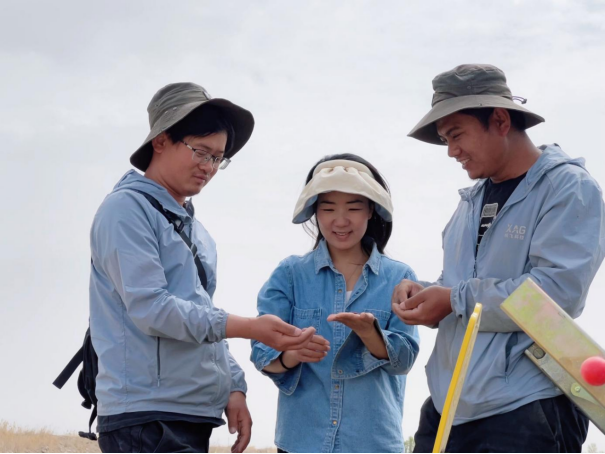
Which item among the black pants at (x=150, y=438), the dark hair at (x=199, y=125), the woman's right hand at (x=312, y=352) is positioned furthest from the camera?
the dark hair at (x=199, y=125)

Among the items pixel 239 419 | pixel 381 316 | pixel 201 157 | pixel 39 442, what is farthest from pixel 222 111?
pixel 39 442

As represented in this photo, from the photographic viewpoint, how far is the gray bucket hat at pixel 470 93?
4.36 m

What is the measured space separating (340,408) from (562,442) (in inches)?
49.3

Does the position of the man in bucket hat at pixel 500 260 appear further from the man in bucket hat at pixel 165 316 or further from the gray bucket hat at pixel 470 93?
the man in bucket hat at pixel 165 316

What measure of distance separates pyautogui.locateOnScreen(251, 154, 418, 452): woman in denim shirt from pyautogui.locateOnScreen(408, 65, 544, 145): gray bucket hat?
628mm

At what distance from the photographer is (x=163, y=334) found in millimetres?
4102

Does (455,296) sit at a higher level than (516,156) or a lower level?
lower

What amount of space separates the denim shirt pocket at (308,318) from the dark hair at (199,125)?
1139 millimetres

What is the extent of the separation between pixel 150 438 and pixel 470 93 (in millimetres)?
2419

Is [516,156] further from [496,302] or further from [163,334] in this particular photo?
[163,334]

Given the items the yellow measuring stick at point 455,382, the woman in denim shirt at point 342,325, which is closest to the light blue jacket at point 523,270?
the woman in denim shirt at point 342,325

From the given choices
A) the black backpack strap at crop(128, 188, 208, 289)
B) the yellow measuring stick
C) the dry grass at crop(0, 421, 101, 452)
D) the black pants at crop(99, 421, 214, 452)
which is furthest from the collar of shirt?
the dry grass at crop(0, 421, 101, 452)

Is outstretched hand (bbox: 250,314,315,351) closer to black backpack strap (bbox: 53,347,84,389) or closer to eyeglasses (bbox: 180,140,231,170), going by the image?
eyeglasses (bbox: 180,140,231,170)

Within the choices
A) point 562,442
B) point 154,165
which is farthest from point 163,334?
point 562,442
